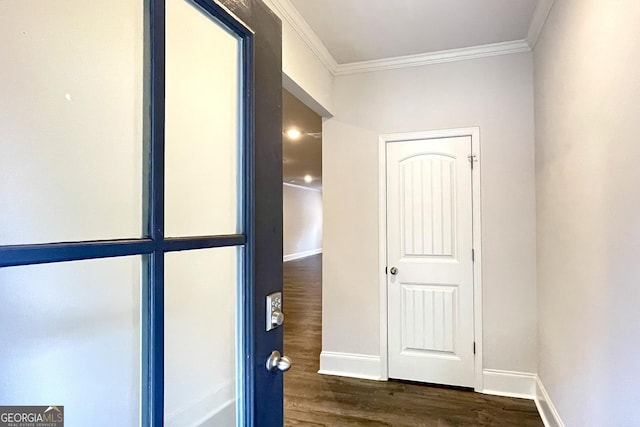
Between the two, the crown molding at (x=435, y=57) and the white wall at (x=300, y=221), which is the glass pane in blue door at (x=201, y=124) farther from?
the white wall at (x=300, y=221)

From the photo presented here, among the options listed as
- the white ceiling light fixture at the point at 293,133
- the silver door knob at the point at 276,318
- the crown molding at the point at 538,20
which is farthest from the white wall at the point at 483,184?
the silver door knob at the point at 276,318

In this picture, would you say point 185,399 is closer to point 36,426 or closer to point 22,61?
point 36,426

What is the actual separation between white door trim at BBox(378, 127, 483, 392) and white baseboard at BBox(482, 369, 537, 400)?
2.3 inches

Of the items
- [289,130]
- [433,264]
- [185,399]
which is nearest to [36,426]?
[185,399]

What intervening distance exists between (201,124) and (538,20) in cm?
252

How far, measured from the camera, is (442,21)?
2561 mm

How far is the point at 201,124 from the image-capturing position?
3.33ft

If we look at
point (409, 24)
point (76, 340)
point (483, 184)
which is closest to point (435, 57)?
point (409, 24)

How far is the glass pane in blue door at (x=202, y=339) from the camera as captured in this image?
Answer: 35.7 inches

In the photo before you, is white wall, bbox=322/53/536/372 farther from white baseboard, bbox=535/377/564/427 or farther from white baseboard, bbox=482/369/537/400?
white baseboard, bbox=535/377/564/427

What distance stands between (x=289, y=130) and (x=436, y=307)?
296 centimetres

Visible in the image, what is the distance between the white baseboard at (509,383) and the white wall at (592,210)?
31cm

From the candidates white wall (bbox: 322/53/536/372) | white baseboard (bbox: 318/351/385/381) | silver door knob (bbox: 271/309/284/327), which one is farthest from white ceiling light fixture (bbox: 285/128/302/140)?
silver door knob (bbox: 271/309/284/327)

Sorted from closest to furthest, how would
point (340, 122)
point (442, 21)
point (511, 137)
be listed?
point (442, 21)
point (511, 137)
point (340, 122)
